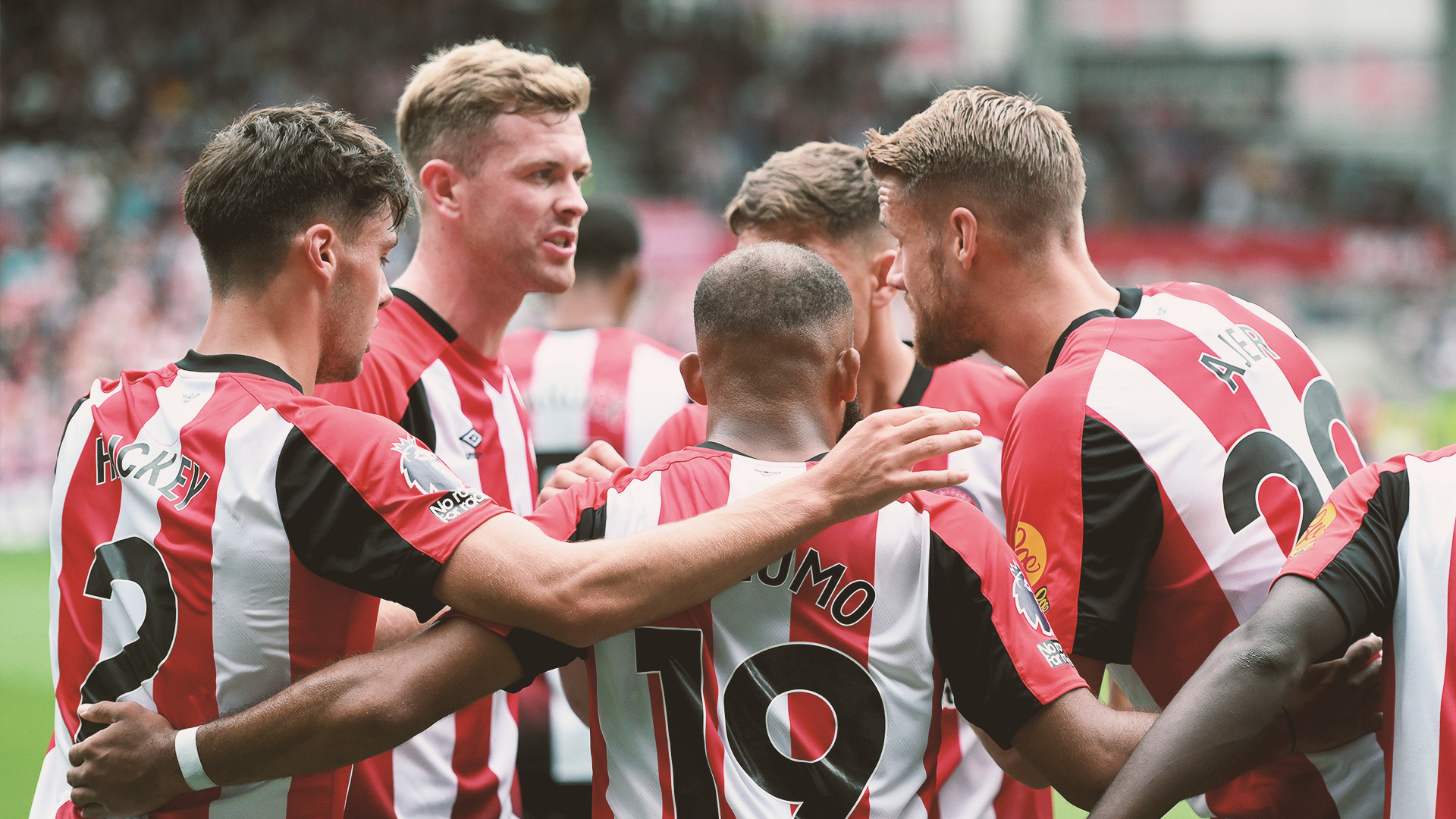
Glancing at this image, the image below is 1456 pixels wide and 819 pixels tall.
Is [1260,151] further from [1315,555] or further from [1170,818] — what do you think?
[1315,555]

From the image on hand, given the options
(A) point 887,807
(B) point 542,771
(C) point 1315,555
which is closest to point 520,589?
(A) point 887,807

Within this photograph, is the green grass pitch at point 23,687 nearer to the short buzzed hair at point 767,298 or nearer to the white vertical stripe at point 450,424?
the white vertical stripe at point 450,424

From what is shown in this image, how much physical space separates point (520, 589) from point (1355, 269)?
2470 cm

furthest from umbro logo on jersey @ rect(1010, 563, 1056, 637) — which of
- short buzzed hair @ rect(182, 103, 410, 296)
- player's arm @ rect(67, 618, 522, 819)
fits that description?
short buzzed hair @ rect(182, 103, 410, 296)

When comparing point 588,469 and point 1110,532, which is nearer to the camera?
point 1110,532

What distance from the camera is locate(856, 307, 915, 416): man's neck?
3.35 metres

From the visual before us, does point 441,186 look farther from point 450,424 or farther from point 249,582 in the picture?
point 249,582

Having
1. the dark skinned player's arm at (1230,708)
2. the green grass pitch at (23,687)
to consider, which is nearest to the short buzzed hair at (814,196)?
the dark skinned player's arm at (1230,708)

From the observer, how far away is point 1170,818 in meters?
5.84

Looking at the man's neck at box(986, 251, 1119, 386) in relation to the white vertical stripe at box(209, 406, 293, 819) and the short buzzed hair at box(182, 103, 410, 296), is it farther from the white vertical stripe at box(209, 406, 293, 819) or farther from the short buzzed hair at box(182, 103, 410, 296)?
the white vertical stripe at box(209, 406, 293, 819)

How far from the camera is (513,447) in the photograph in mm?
3359

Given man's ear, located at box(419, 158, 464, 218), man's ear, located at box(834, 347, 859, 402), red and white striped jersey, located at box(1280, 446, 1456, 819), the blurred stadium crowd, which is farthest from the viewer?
the blurred stadium crowd

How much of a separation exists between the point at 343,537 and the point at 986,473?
1709 millimetres

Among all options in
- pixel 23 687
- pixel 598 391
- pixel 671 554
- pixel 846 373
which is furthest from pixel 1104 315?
pixel 23 687
